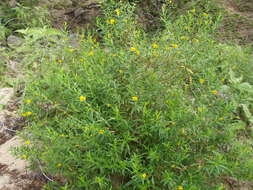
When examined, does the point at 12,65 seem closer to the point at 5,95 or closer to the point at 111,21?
the point at 5,95

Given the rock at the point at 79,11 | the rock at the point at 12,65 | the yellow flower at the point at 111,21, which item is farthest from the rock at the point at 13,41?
the yellow flower at the point at 111,21

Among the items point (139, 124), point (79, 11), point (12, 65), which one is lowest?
point (12, 65)

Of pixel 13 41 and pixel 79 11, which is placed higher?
pixel 79 11

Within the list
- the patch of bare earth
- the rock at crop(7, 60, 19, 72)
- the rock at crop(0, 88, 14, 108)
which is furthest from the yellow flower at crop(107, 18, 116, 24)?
the rock at crop(7, 60, 19, 72)

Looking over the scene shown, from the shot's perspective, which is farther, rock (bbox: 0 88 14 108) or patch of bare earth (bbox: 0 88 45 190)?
rock (bbox: 0 88 14 108)

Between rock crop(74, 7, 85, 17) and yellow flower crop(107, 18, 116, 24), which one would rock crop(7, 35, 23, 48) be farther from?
yellow flower crop(107, 18, 116, 24)

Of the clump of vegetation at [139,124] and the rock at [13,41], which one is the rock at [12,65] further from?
the clump of vegetation at [139,124]

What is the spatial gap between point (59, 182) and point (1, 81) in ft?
8.68

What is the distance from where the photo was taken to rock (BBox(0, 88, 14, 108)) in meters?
3.90

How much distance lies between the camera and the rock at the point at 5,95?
3.90 m

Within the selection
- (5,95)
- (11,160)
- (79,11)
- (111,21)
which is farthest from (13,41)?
(111,21)

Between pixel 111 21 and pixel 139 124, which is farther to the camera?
pixel 111 21

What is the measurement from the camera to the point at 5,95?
160 inches

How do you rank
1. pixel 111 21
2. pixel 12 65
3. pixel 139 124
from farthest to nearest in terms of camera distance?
pixel 12 65 → pixel 111 21 → pixel 139 124
